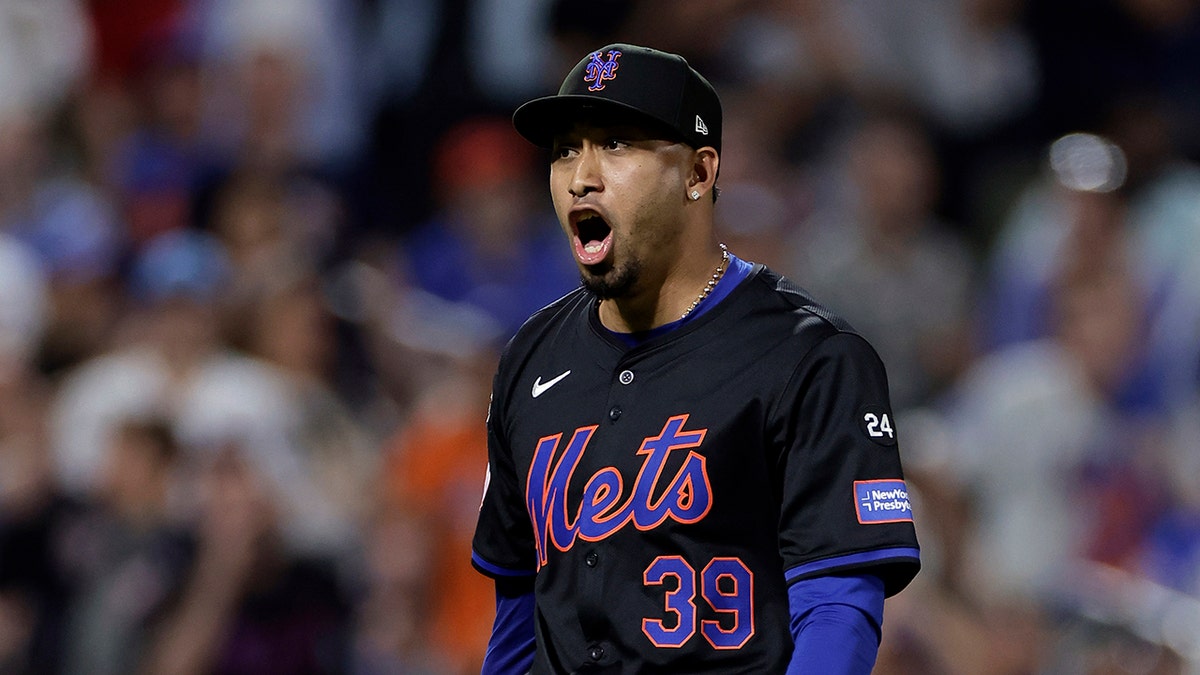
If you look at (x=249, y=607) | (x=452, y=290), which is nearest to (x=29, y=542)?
(x=249, y=607)

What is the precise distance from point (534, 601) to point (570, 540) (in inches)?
11.4

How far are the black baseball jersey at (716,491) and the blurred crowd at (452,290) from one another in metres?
2.95

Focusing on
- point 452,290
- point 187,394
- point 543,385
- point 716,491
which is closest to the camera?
point 716,491

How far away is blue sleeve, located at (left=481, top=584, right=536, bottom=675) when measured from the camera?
10.6ft

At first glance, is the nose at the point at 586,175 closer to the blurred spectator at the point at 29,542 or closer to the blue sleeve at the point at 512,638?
the blue sleeve at the point at 512,638

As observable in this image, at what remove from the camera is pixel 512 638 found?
3246 mm

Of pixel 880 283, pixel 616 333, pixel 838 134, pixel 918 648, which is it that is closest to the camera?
pixel 616 333

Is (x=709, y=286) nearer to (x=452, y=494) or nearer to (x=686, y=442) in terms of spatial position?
(x=686, y=442)

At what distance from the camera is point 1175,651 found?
19.0 feet

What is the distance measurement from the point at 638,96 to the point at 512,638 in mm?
1014

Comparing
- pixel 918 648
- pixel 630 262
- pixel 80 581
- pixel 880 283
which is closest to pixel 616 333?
pixel 630 262

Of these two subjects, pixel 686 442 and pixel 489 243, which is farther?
pixel 489 243

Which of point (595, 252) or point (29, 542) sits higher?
point (29, 542)

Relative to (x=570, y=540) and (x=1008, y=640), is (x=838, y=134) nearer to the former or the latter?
(x=1008, y=640)
